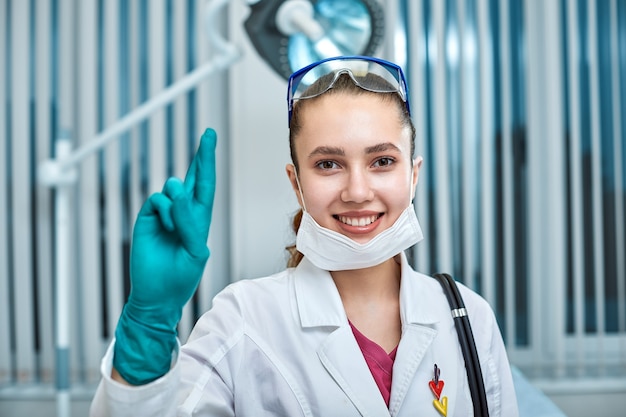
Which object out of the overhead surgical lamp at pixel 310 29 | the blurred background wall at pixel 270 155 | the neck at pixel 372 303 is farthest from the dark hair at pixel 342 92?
the blurred background wall at pixel 270 155

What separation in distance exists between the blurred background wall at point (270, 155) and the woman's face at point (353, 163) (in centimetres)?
97

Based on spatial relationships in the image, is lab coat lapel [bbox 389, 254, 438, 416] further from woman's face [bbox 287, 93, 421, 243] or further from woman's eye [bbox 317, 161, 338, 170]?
woman's eye [bbox 317, 161, 338, 170]

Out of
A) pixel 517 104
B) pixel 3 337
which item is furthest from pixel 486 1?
pixel 3 337

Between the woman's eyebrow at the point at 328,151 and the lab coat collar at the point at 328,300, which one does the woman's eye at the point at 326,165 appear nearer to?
the woman's eyebrow at the point at 328,151

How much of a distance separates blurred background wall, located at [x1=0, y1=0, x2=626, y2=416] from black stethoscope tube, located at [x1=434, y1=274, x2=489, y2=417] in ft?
3.23

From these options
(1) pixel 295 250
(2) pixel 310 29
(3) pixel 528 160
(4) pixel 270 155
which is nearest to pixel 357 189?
(1) pixel 295 250

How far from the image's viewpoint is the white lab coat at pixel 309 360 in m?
0.93

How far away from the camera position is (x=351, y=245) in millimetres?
963

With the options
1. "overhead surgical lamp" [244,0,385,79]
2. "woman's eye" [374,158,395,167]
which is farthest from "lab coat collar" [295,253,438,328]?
"overhead surgical lamp" [244,0,385,79]

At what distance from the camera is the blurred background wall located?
199cm

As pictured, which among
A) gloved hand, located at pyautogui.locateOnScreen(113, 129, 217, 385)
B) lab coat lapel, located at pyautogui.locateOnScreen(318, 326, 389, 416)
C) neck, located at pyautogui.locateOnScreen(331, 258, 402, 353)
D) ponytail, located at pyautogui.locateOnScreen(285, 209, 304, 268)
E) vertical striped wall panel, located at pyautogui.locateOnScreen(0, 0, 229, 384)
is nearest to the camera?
gloved hand, located at pyautogui.locateOnScreen(113, 129, 217, 385)

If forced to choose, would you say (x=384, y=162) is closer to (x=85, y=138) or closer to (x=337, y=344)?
(x=337, y=344)

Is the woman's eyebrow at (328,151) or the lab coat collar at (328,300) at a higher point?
the woman's eyebrow at (328,151)

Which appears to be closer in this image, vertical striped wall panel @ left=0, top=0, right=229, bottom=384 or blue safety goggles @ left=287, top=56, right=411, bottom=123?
blue safety goggles @ left=287, top=56, right=411, bottom=123
